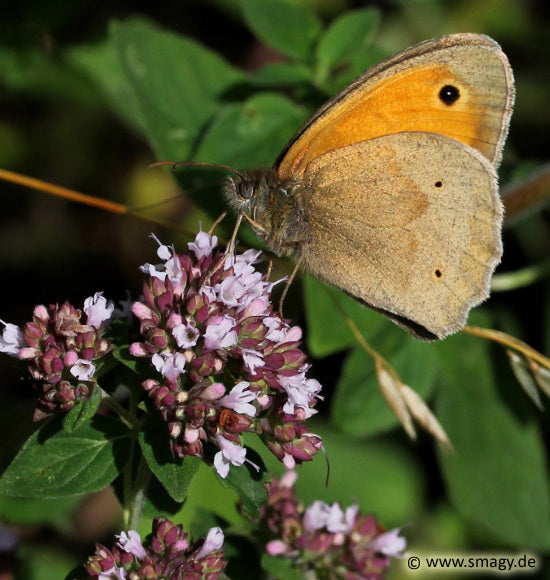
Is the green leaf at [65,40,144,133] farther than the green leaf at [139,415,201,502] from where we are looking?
Yes

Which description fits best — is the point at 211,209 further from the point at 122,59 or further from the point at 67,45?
the point at 67,45

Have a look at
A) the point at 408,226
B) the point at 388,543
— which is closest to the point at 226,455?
the point at 388,543

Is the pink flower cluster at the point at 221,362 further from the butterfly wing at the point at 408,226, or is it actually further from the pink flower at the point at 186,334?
the butterfly wing at the point at 408,226

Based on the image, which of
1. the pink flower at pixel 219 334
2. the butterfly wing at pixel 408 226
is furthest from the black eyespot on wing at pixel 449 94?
the pink flower at pixel 219 334

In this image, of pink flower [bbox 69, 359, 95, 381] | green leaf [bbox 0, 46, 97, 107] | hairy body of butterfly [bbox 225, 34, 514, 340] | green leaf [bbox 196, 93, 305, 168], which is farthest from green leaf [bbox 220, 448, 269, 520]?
green leaf [bbox 0, 46, 97, 107]

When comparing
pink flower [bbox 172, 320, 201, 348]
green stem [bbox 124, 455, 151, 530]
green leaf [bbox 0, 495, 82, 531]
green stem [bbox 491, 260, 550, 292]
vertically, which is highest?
pink flower [bbox 172, 320, 201, 348]

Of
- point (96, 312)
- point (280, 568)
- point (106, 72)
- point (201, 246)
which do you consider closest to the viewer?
point (96, 312)

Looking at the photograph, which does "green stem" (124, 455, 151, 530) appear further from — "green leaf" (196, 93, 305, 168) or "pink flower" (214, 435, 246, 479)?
"green leaf" (196, 93, 305, 168)

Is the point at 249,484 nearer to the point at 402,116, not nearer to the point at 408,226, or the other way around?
the point at 408,226
